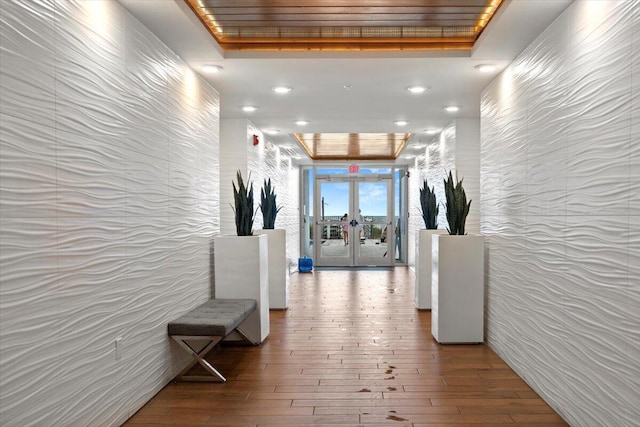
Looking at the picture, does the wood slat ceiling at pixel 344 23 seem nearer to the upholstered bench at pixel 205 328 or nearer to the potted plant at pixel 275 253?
the upholstered bench at pixel 205 328

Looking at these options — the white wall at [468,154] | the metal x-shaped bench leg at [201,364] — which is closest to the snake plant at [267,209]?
the white wall at [468,154]

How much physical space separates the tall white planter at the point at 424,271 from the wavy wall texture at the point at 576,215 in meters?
2.16

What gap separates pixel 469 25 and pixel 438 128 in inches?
151

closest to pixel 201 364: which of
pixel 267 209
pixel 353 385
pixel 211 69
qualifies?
pixel 353 385

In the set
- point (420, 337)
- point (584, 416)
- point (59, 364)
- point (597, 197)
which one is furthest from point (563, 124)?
point (59, 364)

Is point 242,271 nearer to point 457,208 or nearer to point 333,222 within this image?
point 457,208

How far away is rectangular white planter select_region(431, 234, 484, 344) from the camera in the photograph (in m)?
4.98

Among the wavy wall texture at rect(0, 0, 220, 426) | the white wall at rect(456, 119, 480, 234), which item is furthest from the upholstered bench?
the white wall at rect(456, 119, 480, 234)

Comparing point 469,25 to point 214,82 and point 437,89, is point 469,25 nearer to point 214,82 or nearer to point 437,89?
point 437,89

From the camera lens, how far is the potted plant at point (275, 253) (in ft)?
21.8

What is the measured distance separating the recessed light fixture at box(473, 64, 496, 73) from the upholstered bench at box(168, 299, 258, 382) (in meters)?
2.93

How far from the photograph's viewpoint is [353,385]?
383 centimetres

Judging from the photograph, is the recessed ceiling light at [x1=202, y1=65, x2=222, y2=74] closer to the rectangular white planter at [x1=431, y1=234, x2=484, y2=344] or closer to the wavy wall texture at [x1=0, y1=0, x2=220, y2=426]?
the wavy wall texture at [x1=0, y1=0, x2=220, y2=426]

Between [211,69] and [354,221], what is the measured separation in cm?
860
